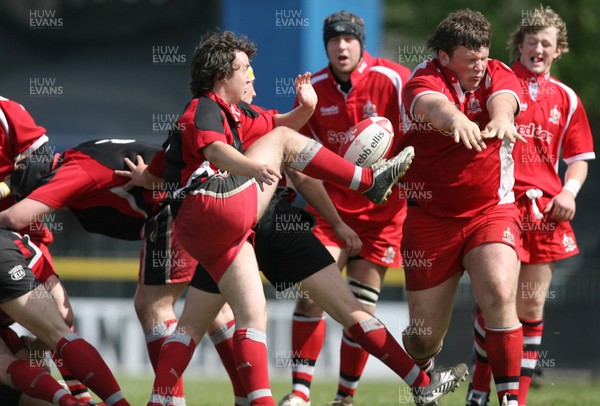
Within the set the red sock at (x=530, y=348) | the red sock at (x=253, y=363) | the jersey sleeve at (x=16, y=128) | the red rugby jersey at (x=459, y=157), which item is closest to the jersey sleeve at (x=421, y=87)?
the red rugby jersey at (x=459, y=157)

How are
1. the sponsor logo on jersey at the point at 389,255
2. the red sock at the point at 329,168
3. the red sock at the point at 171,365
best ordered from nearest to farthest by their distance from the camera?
1. the red sock at the point at 329,168
2. the red sock at the point at 171,365
3. the sponsor logo on jersey at the point at 389,255

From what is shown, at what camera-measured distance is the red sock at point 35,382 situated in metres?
5.73

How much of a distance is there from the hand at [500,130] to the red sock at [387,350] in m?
1.14

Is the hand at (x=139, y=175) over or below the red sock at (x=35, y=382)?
over

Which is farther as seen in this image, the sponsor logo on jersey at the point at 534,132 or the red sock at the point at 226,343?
the sponsor logo on jersey at the point at 534,132

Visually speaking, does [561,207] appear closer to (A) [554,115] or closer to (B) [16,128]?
(A) [554,115]

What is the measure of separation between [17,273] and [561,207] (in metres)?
3.42

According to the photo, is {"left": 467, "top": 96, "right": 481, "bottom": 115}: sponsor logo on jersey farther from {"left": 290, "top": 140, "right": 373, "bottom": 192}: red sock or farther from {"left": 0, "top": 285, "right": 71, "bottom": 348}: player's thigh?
{"left": 0, "top": 285, "right": 71, "bottom": 348}: player's thigh

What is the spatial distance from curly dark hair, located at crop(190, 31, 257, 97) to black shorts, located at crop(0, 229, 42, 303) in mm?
1309

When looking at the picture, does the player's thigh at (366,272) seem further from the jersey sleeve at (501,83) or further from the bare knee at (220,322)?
the jersey sleeve at (501,83)

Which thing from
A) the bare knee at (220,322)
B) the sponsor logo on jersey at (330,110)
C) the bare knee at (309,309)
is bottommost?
the bare knee at (309,309)

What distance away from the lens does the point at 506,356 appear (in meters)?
5.79

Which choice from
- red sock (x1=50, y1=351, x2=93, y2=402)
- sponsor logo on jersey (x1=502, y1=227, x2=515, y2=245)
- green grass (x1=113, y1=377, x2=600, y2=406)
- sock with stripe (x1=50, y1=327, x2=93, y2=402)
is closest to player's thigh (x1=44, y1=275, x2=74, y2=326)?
sock with stripe (x1=50, y1=327, x2=93, y2=402)

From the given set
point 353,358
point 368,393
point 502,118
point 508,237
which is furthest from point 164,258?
point 368,393
